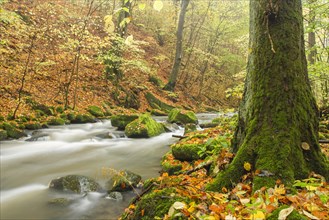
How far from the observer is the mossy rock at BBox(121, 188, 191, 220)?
2250mm

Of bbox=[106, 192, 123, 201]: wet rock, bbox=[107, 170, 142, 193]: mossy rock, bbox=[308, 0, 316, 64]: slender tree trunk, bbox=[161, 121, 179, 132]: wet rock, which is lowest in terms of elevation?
bbox=[106, 192, 123, 201]: wet rock

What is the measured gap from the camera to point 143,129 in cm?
1011

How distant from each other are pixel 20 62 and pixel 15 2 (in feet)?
21.5

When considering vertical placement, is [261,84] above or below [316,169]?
above

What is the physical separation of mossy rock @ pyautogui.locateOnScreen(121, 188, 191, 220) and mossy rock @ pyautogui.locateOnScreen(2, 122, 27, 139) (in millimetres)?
7412

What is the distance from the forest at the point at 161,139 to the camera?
2441 millimetres

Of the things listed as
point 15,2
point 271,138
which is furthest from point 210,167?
point 15,2

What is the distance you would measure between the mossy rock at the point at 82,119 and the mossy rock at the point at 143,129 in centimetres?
227

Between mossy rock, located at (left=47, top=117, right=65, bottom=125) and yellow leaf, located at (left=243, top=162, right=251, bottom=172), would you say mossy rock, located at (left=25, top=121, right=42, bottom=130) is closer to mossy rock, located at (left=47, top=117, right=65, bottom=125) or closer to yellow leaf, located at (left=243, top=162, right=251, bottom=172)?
mossy rock, located at (left=47, top=117, right=65, bottom=125)

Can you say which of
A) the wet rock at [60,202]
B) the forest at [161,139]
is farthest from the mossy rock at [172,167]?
the wet rock at [60,202]

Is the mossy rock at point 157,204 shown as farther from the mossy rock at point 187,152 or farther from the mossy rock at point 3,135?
the mossy rock at point 3,135

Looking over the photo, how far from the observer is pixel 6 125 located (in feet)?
28.8

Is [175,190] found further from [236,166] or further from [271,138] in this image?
[271,138]

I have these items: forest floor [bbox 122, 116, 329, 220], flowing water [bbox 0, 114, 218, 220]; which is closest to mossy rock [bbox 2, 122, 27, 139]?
flowing water [bbox 0, 114, 218, 220]
